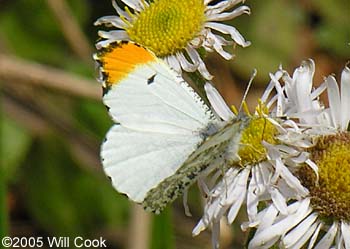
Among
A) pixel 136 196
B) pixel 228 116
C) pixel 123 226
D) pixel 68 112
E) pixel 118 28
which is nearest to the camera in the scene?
pixel 136 196

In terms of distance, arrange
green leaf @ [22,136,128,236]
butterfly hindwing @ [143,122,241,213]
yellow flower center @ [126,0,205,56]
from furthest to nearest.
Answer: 1. green leaf @ [22,136,128,236]
2. yellow flower center @ [126,0,205,56]
3. butterfly hindwing @ [143,122,241,213]

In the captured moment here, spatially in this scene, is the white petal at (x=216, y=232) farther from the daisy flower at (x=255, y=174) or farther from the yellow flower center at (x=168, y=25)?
the yellow flower center at (x=168, y=25)

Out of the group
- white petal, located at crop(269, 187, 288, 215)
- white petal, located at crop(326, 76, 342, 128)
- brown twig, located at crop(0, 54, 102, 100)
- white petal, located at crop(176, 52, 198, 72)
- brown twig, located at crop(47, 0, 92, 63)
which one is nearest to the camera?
white petal, located at crop(269, 187, 288, 215)

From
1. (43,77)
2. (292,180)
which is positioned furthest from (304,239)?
(43,77)

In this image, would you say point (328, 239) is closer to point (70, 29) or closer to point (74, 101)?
point (74, 101)

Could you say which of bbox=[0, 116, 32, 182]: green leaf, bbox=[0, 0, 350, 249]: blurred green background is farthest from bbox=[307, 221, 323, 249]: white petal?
bbox=[0, 116, 32, 182]: green leaf

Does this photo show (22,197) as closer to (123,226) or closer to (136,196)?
(123,226)

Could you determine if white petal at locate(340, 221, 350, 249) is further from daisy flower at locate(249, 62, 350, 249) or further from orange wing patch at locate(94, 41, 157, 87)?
orange wing patch at locate(94, 41, 157, 87)

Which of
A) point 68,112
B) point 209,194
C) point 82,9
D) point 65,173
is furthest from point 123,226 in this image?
point 209,194
